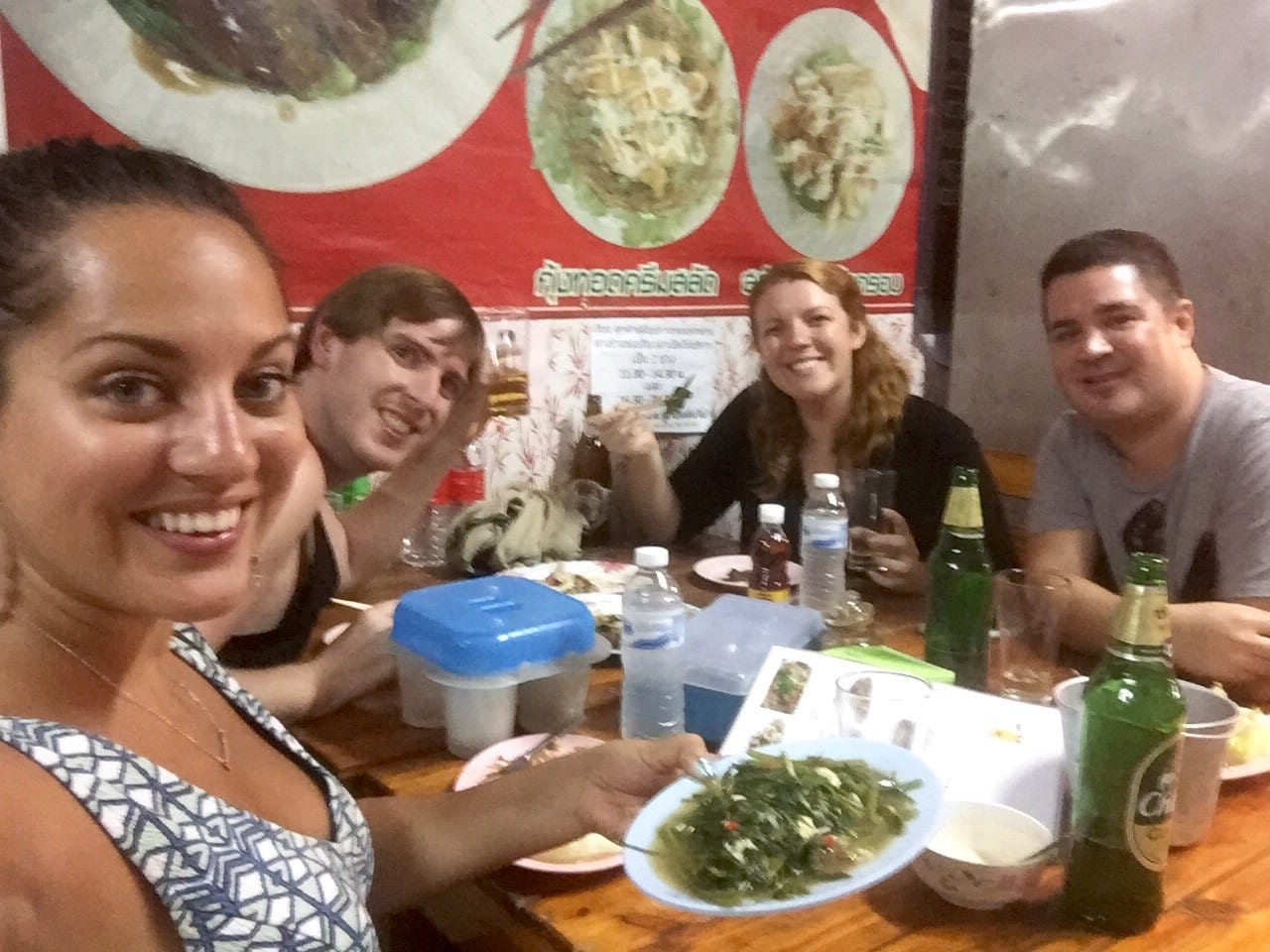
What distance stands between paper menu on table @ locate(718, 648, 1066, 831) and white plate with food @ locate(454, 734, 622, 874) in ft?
0.55

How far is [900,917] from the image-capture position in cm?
85

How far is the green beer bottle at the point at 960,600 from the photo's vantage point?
1322 millimetres

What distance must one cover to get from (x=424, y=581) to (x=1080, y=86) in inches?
78.5

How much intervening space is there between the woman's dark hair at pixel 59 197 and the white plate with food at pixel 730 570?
1161mm

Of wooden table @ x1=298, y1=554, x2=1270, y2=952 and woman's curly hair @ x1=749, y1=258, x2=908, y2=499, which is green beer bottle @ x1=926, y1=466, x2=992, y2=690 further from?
woman's curly hair @ x1=749, y1=258, x2=908, y2=499

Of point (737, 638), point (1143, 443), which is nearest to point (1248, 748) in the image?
point (737, 638)

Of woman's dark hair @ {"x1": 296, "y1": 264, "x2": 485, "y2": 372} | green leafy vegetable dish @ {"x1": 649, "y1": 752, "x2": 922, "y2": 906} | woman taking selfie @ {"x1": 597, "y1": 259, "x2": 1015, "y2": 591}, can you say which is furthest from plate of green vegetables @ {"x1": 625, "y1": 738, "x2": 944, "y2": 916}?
woman taking selfie @ {"x1": 597, "y1": 259, "x2": 1015, "y2": 591}

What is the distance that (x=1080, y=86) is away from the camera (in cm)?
249

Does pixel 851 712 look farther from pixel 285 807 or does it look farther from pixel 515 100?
pixel 515 100

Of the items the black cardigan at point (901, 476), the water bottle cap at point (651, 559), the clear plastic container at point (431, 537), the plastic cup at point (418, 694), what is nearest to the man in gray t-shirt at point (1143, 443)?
the black cardigan at point (901, 476)

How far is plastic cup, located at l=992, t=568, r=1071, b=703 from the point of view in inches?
50.8

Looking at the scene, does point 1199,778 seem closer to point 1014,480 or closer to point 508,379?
point 508,379

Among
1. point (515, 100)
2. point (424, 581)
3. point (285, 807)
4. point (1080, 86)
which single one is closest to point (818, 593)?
point (424, 581)

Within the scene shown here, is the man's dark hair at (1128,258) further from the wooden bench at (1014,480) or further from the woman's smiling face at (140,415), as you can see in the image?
the woman's smiling face at (140,415)
